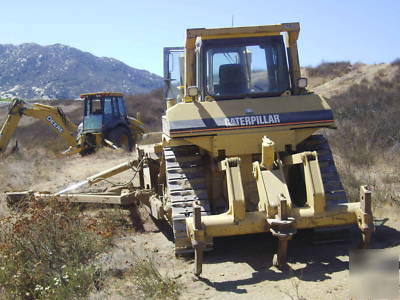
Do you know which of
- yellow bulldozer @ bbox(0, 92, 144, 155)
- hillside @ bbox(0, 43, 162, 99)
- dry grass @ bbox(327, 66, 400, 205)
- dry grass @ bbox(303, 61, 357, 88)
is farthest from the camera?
hillside @ bbox(0, 43, 162, 99)

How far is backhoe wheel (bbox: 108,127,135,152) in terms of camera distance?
56.5 ft

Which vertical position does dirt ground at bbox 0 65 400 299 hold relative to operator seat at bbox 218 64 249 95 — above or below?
below

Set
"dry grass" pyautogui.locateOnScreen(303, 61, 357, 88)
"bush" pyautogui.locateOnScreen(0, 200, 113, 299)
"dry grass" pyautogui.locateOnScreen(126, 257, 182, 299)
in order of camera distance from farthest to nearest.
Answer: "dry grass" pyautogui.locateOnScreen(303, 61, 357, 88), "bush" pyautogui.locateOnScreen(0, 200, 113, 299), "dry grass" pyautogui.locateOnScreen(126, 257, 182, 299)

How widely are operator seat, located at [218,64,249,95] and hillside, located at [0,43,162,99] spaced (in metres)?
92.1

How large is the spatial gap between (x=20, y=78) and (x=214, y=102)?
123 metres

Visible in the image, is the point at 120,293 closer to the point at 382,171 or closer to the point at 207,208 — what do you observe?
the point at 207,208

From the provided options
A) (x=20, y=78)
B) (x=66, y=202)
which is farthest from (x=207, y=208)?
(x=20, y=78)

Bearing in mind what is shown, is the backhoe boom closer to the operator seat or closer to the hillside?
the operator seat

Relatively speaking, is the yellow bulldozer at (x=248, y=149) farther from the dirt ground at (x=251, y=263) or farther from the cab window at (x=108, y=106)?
the cab window at (x=108, y=106)

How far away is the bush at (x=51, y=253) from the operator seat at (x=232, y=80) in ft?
8.31

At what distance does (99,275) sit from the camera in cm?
477

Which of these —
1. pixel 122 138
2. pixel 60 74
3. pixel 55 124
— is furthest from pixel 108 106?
pixel 60 74

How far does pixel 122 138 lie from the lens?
57.8 feet

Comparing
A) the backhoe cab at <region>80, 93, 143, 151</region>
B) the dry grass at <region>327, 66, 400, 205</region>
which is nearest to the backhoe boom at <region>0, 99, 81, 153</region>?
the backhoe cab at <region>80, 93, 143, 151</region>
